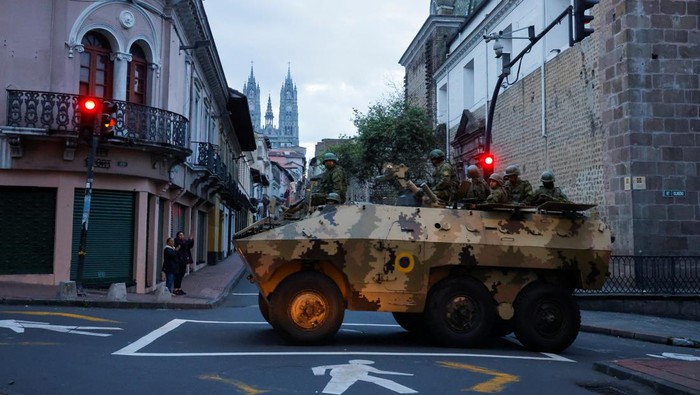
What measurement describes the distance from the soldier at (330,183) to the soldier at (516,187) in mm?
2721

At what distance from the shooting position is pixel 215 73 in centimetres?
2898

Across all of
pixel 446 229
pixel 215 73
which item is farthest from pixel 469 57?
pixel 446 229

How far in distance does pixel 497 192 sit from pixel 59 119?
36.6ft

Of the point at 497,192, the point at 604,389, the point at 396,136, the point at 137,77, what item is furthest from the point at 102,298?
the point at 396,136

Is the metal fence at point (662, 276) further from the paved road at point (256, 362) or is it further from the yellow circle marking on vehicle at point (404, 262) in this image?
the yellow circle marking on vehicle at point (404, 262)

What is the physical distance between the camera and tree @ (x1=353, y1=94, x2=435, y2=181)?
35812mm

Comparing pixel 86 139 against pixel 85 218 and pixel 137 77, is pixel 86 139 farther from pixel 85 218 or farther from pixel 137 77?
pixel 137 77

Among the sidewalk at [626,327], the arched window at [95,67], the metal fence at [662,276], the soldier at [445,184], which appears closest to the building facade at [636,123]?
the metal fence at [662,276]

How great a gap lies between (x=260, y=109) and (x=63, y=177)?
170 metres

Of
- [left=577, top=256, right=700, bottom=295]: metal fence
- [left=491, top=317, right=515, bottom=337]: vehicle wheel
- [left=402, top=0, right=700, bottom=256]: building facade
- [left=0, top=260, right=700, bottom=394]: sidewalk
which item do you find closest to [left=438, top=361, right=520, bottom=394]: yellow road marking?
[left=0, top=260, right=700, bottom=394]: sidewalk

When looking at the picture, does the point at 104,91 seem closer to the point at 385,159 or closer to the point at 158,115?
the point at 158,115

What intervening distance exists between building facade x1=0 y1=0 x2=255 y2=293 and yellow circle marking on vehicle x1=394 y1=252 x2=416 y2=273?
27.3 feet

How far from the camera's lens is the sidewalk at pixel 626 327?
25.6ft

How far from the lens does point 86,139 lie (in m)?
15.5
